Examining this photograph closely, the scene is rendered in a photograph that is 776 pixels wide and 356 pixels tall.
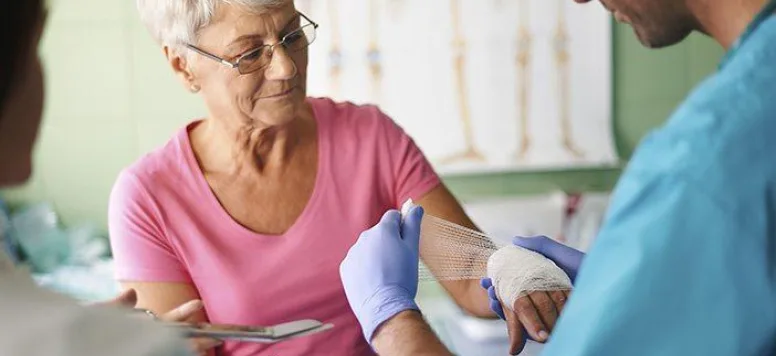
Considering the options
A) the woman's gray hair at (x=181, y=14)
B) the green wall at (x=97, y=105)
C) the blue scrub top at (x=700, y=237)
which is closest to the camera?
the blue scrub top at (x=700, y=237)

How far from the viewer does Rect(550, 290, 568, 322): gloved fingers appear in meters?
1.31

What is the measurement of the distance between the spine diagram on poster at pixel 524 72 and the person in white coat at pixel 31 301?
2445 millimetres

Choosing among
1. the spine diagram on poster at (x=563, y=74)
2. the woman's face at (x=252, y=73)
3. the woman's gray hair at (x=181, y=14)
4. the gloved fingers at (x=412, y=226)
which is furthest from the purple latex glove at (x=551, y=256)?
the spine diagram on poster at (x=563, y=74)

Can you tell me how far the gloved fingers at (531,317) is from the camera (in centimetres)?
131

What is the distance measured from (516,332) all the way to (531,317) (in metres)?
0.05

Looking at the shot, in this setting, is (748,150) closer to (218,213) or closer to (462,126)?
(218,213)

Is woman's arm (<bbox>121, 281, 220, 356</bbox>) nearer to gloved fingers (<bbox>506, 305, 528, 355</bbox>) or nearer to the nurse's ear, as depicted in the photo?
the nurse's ear

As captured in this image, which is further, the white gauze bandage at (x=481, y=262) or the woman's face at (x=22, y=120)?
the white gauze bandage at (x=481, y=262)

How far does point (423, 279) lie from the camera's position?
4.70 ft

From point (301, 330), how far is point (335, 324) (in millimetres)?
199

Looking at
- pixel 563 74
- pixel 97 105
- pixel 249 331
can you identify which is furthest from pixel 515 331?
pixel 97 105

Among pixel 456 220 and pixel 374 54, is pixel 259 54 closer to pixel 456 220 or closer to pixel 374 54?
pixel 456 220

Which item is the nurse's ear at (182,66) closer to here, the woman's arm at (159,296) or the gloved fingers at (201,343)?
the woman's arm at (159,296)

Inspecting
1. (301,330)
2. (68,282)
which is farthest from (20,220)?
(301,330)
